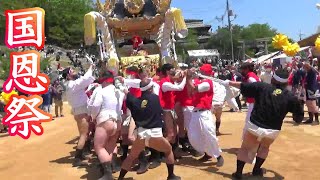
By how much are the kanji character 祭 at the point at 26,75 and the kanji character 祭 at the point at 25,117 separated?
0.36 metres

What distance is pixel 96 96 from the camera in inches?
253

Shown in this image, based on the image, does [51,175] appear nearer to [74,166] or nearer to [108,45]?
[74,166]

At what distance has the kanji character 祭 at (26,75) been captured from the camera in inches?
360

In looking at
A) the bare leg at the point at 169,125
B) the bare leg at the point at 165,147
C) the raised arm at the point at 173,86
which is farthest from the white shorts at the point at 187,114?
the bare leg at the point at 165,147

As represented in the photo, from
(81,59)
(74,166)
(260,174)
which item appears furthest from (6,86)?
(81,59)

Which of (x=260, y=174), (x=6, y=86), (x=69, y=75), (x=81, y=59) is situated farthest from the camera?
(x=81, y=59)

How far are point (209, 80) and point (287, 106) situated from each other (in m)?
1.43

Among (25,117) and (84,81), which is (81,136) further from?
(25,117)

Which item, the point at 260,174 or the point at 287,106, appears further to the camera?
the point at 260,174

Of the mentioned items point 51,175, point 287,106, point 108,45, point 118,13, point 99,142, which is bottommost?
point 51,175

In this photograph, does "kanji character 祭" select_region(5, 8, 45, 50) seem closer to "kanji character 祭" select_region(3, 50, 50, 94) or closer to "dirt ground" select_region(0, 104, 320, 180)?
"kanji character 祭" select_region(3, 50, 50, 94)

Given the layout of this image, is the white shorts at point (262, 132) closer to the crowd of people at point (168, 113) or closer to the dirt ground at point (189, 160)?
the crowd of people at point (168, 113)

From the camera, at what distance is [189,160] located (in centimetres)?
741

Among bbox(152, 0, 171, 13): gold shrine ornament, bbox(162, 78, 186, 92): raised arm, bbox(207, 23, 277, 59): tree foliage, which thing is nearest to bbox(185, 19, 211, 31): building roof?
bbox(207, 23, 277, 59): tree foliage
